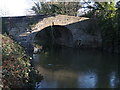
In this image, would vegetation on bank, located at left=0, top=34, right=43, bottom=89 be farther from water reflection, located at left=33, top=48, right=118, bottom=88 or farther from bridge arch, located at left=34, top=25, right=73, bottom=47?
bridge arch, located at left=34, top=25, right=73, bottom=47

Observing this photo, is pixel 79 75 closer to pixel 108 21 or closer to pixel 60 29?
pixel 108 21

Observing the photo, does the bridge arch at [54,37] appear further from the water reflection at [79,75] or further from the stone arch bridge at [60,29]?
the water reflection at [79,75]

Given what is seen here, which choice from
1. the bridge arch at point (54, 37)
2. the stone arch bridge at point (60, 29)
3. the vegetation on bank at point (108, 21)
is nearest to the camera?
the stone arch bridge at point (60, 29)

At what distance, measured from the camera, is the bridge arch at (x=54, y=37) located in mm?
18125

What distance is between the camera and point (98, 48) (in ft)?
54.4

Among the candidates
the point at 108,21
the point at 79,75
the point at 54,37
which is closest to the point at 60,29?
the point at 54,37

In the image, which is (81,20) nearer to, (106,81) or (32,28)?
(32,28)

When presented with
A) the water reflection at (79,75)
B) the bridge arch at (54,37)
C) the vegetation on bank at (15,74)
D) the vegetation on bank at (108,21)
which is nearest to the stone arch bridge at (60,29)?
the bridge arch at (54,37)

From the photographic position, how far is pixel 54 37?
Answer: 19406 mm

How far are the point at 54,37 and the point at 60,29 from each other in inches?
52.7

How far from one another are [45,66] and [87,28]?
748cm

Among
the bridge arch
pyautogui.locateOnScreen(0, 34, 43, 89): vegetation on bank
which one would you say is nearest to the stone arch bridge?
the bridge arch

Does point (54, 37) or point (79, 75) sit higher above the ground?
point (54, 37)

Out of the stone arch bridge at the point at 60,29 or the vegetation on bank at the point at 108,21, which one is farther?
the vegetation on bank at the point at 108,21
